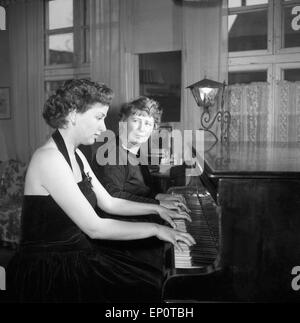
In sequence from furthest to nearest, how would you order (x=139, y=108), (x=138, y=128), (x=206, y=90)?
(x=206, y=90), (x=139, y=108), (x=138, y=128)

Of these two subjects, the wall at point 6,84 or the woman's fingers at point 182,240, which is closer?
the woman's fingers at point 182,240

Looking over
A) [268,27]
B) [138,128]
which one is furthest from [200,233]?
[268,27]

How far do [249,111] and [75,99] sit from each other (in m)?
2.99

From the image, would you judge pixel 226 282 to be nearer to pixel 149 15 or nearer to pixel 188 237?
pixel 188 237

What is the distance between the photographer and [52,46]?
5996 millimetres

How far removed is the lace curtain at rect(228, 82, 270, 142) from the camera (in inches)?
175

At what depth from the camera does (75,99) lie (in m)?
Answer: 1.89

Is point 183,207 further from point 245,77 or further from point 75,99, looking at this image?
point 245,77

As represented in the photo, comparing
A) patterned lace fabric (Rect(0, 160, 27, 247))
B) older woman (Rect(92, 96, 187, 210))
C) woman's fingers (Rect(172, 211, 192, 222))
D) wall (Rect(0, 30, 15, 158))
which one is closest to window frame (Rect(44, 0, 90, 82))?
wall (Rect(0, 30, 15, 158))

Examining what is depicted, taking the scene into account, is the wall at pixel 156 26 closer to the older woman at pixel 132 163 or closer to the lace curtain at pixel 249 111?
the lace curtain at pixel 249 111

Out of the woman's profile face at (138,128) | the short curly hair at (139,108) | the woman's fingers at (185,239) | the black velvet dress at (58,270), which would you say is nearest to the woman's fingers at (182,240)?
the woman's fingers at (185,239)

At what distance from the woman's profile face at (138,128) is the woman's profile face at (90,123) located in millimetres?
1029

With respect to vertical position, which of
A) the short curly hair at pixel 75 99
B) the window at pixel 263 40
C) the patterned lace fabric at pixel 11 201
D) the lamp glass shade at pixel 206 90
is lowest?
the patterned lace fabric at pixel 11 201

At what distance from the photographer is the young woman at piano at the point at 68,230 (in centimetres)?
163
